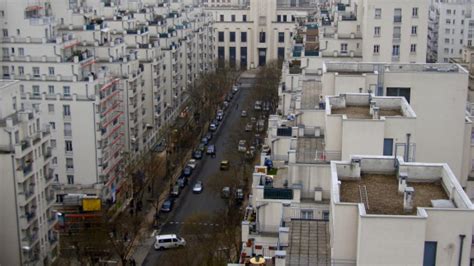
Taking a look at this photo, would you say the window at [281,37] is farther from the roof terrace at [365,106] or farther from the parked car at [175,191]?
the roof terrace at [365,106]

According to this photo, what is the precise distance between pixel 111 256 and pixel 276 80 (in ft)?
189

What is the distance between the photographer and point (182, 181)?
8269 centimetres

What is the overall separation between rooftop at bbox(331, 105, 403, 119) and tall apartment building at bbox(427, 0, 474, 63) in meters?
92.4

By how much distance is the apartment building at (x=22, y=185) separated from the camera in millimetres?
54969

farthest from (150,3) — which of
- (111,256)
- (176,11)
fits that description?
(111,256)

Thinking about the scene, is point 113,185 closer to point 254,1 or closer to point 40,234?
point 40,234

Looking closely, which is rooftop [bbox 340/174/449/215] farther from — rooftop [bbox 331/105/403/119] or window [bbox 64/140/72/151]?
window [bbox 64/140/72/151]

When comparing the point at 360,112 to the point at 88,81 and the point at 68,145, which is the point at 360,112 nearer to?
the point at 88,81

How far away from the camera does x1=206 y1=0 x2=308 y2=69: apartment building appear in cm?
15475

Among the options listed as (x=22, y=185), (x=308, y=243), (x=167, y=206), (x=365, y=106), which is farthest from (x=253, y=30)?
(x=308, y=243)

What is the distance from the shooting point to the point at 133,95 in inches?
3386

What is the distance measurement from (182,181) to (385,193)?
178ft

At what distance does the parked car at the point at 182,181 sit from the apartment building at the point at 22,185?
78.9 ft

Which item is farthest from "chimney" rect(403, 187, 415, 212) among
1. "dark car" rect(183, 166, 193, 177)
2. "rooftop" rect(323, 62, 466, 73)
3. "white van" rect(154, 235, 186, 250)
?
"dark car" rect(183, 166, 193, 177)
